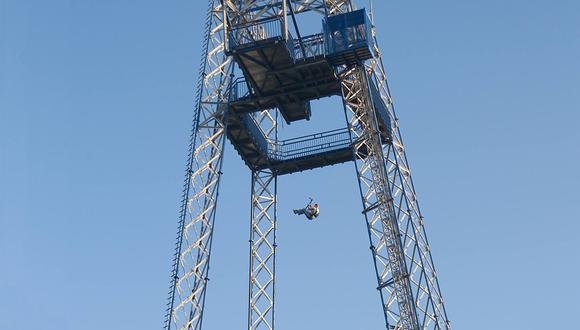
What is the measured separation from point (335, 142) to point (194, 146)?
720 cm

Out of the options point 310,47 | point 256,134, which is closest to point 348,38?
point 310,47

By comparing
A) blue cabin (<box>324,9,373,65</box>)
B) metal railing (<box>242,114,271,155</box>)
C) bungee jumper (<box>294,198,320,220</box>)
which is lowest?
bungee jumper (<box>294,198,320,220</box>)

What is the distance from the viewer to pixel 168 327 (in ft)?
135

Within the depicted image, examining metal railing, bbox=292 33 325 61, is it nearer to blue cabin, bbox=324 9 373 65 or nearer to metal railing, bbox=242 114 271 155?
blue cabin, bbox=324 9 373 65

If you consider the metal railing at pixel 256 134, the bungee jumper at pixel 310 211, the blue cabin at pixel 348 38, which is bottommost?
the bungee jumper at pixel 310 211

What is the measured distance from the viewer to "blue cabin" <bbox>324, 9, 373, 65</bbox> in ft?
144

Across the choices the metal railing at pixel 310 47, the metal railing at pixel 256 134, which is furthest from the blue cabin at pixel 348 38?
Result: the metal railing at pixel 256 134

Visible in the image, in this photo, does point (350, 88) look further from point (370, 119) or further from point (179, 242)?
point (179, 242)

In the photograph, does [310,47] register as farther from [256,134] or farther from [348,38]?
[256,134]

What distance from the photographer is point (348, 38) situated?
44.2 metres

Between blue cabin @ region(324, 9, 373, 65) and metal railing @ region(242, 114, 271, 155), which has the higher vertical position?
blue cabin @ region(324, 9, 373, 65)

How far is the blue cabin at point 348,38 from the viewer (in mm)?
43906

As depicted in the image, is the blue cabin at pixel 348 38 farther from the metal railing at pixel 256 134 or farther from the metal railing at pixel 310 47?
the metal railing at pixel 256 134

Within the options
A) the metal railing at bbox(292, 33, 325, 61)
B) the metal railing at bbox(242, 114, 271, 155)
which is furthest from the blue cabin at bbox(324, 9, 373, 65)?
the metal railing at bbox(242, 114, 271, 155)
